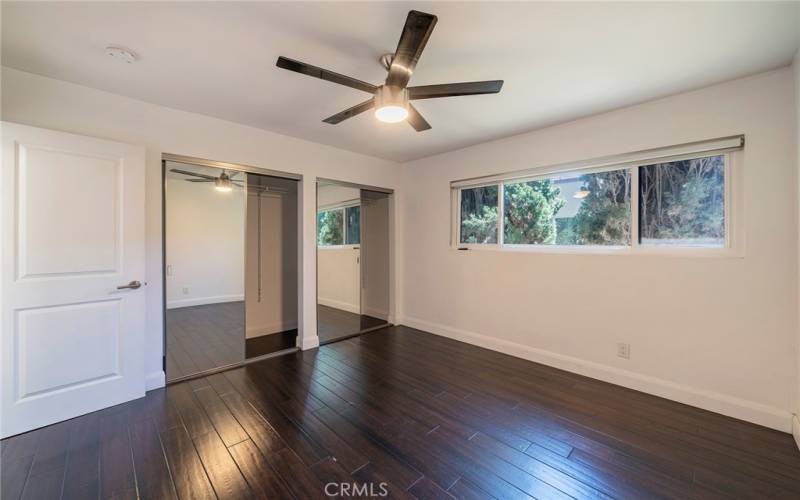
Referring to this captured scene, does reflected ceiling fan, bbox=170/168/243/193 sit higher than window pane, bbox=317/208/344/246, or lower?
higher

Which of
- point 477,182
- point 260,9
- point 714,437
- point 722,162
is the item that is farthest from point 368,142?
point 714,437

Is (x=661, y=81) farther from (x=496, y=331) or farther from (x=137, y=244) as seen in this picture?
(x=137, y=244)

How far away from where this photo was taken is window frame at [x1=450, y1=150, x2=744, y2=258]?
229 cm

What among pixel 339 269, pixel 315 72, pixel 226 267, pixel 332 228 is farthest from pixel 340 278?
pixel 315 72

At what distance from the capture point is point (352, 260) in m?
5.22

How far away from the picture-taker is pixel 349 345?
377 cm

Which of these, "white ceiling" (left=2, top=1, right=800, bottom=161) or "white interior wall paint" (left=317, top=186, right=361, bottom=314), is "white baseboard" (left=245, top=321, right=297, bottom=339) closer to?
"white interior wall paint" (left=317, top=186, right=361, bottom=314)

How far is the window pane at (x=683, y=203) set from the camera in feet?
7.84

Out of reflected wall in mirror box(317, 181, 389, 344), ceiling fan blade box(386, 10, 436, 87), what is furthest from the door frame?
ceiling fan blade box(386, 10, 436, 87)

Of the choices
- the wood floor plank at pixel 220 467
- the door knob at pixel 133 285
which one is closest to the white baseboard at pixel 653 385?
Answer: the wood floor plank at pixel 220 467

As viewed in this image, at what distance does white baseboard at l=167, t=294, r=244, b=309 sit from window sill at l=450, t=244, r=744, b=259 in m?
4.02

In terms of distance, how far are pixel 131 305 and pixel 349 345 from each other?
2166 mm

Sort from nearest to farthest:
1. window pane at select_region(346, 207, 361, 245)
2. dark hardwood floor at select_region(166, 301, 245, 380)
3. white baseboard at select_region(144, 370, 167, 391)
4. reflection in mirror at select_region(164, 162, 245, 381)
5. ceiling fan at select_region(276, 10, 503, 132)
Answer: ceiling fan at select_region(276, 10, 503, 132)
white baseboard at select_region(144, 370, 167, 391)
dark hardwood floor at select_region(166, 301, 245, 380)
reflection in mirror at select_region(164, 162, 245, 381)
window pane at select_region(346, 207, 361, 245)

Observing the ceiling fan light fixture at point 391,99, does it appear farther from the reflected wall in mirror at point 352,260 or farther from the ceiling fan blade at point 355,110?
the reflected wall in mirror at point 352,260
